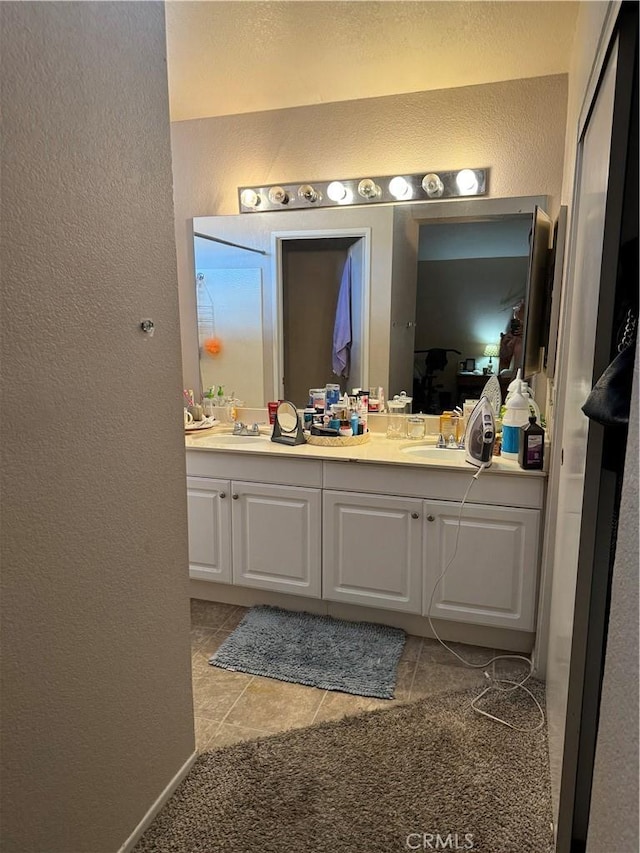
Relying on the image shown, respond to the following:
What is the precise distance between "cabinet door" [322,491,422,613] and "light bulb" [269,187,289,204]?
1549mm

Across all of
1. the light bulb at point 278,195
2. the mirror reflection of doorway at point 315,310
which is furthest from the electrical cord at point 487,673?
the light bulb at point 278,195

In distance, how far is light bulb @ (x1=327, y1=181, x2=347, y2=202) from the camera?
287 cm

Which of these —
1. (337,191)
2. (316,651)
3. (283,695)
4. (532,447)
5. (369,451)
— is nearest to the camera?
(283,695)

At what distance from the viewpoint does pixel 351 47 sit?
2.28m

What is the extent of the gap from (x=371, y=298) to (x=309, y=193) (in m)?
0.62

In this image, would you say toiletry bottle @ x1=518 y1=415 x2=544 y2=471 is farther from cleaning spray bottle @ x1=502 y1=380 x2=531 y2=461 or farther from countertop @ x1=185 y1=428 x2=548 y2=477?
cleaning spray bottle @ x1=502 y1=380 x2=531 y2=461

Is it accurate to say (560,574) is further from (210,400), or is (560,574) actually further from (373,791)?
(210,400)

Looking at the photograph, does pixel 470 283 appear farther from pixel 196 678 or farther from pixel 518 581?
pixel 196 678

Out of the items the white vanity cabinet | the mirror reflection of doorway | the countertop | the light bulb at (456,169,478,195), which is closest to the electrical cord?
the countertop

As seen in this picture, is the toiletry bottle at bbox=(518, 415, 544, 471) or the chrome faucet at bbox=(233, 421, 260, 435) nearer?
the toiletry bottle at bbox=(518, 415, 544, 471)

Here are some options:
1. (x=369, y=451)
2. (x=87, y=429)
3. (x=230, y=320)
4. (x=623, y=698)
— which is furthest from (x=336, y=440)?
(x=623, y=698)

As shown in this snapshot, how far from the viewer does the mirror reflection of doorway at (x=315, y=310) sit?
2928mm

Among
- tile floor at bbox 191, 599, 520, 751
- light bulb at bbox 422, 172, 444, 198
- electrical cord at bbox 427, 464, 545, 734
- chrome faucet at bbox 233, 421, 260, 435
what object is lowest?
tile floor at bbox 191, 599, 520, 751

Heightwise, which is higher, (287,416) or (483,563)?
(287,416)
